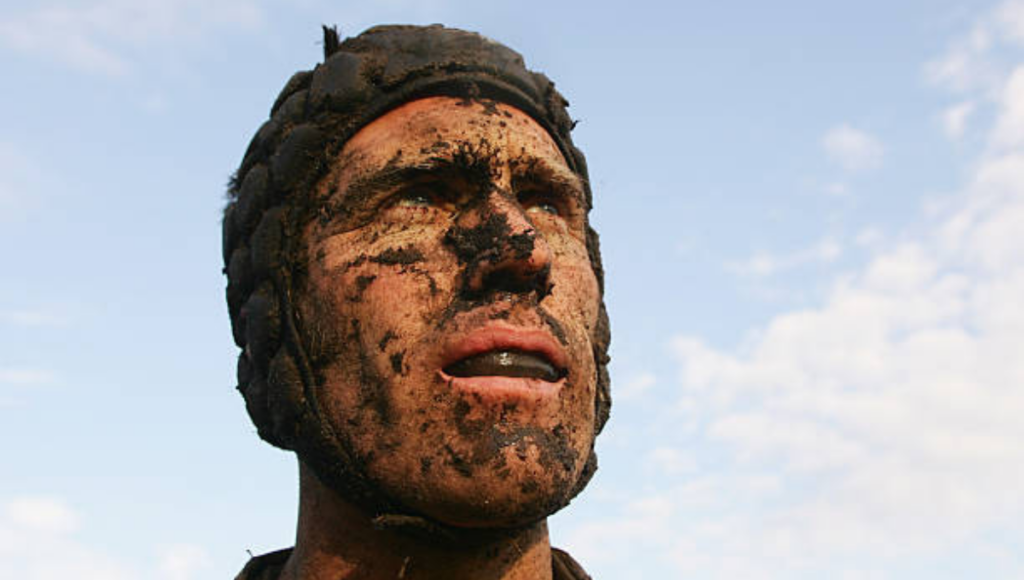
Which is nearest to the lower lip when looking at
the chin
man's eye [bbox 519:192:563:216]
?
the chin

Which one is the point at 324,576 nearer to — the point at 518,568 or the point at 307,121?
the point at 518,568

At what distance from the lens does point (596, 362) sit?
564cm

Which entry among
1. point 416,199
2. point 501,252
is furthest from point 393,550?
point 416,199

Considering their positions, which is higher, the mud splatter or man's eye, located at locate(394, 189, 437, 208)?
man's eye, located at locate(394, 189, 437, 208)

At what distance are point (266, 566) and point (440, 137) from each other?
2.41 meters

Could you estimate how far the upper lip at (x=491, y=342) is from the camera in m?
4.62

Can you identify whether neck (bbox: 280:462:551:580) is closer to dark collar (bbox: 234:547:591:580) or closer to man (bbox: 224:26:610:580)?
man (bbox: 224:26:610:580)

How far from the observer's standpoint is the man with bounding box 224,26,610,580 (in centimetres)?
461

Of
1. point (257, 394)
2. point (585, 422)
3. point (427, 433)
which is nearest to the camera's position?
point (427, 433)

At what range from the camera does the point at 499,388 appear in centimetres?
456

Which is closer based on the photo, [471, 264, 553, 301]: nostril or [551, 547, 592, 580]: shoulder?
[471, 264, 553, 301]: nostril

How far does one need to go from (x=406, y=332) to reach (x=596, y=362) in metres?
1.22

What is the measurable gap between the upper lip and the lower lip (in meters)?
0.09

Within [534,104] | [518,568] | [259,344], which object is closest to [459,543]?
[518,568]
